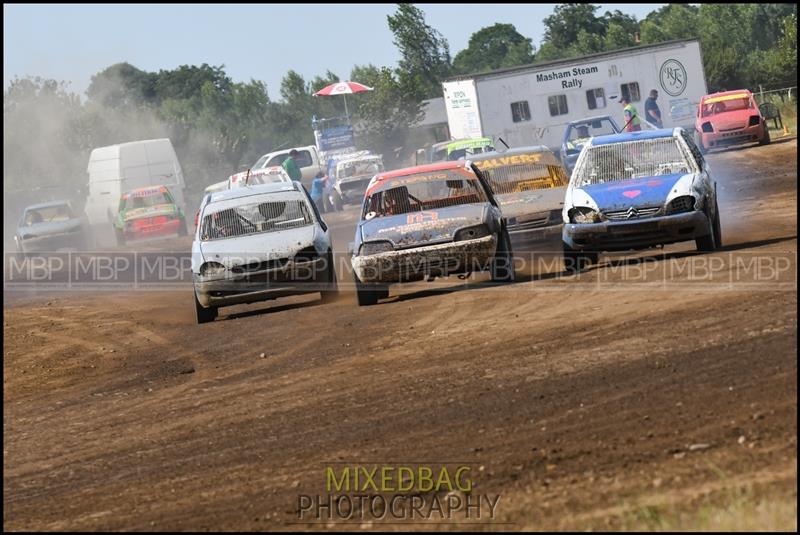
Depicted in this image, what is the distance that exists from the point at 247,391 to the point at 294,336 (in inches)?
112

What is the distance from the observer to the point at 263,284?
47.1 feet

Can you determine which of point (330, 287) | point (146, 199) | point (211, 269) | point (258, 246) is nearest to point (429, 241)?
point (330, 287)

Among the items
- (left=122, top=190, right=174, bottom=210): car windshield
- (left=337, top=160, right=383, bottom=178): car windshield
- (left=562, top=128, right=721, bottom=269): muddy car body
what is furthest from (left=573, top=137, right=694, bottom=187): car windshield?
(left=337, top=160, right=383, bottom=178): car windshield

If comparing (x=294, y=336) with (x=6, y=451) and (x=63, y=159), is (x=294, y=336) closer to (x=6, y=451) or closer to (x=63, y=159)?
(x=6, y=451)

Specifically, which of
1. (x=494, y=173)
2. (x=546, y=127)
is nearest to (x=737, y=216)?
(x=494, y=173)

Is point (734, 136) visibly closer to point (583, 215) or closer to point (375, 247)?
point (583, 215)

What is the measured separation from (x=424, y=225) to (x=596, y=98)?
2842cm

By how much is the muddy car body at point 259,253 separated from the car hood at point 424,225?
2.77ft

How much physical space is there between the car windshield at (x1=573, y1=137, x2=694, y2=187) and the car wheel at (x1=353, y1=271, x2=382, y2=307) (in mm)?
2523

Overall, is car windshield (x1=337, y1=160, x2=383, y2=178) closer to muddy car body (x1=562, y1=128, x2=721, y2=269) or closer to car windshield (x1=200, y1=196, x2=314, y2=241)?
car windshield (x1=200, y1=196, x2=314, y2=241)

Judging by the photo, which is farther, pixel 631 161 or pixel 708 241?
pixel 631 161

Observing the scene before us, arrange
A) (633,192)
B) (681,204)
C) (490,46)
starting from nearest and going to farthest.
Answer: (681,204) → (633,192) → (490,46)

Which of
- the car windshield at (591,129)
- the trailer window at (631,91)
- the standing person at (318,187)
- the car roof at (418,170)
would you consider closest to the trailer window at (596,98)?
the trailer window at (631,91)

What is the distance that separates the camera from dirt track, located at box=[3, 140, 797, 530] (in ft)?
21.4
